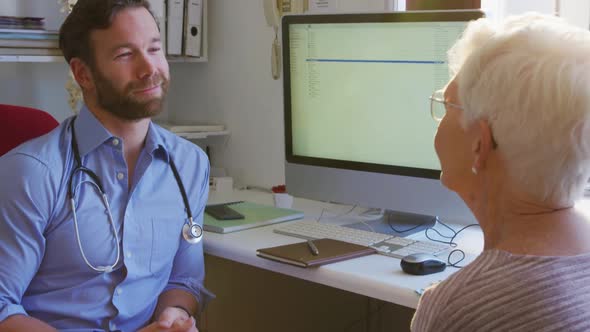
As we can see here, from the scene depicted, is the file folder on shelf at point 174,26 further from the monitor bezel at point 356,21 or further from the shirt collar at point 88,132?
the shirt collar at point 88,132

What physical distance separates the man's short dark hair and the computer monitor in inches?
18.1

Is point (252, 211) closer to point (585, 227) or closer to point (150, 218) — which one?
point (150, 218)

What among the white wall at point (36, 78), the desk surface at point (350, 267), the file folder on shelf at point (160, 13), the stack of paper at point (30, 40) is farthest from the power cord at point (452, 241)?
the white wall at point (36, 78)

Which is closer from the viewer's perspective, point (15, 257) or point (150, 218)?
point (15, 257)

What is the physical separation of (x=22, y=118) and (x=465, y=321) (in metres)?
1.28

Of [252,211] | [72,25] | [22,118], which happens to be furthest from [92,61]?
[252,211]

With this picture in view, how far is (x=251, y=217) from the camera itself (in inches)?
85.0

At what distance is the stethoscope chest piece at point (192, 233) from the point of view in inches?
74.0

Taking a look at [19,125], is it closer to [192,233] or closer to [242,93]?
[192,233]

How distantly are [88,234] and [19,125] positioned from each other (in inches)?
15.5

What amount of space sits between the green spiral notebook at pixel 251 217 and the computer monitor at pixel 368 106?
0.07m

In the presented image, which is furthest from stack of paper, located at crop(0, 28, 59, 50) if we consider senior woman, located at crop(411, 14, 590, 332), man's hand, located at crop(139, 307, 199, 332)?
senior woman, located at crop(411, 14, 590, 332)

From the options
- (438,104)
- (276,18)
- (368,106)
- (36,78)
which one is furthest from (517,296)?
(36,78)

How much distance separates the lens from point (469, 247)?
1.86 metres
